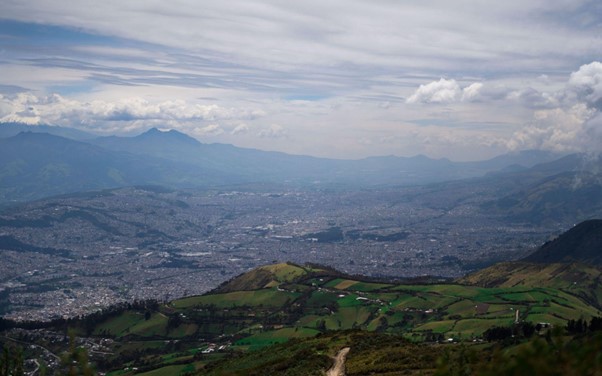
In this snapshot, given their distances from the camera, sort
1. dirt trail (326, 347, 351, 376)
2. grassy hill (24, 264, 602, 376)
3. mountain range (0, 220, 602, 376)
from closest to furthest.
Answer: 1. dirt trail (326, 347, 351, 376)
2. mountain range (0, 220, 602, 376)
3. grassy hill (24, 264, 602, 376)

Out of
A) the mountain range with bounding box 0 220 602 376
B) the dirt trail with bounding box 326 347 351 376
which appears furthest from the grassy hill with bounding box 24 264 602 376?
the dirt trail with bounding box 326 347 351 376

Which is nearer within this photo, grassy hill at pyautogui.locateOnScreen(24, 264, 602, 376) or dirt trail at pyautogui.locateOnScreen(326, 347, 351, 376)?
dirt trail at pyautogui.locateOnScreen(326, 347, 351, 376)

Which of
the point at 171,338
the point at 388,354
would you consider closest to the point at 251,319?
the point at 171,338

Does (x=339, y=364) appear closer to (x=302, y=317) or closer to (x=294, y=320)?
(x=294, y=320)

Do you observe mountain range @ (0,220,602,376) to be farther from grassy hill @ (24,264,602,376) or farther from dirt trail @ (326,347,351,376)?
dirt trail @ (326,347,351,376)

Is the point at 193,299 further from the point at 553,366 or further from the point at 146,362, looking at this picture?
the point at 553,366

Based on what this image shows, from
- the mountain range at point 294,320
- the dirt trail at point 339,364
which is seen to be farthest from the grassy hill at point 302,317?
the dirt trail at point 339,364

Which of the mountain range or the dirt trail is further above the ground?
the dirt trail

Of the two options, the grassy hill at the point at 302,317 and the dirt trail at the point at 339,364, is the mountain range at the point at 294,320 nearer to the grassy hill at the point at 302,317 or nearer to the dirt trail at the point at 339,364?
the grassy hill at the point at 302,317
